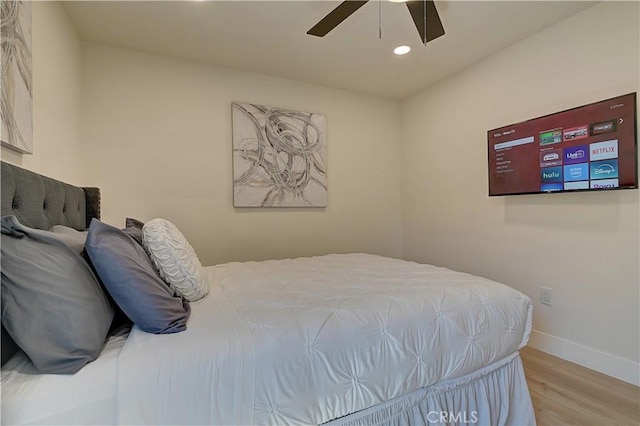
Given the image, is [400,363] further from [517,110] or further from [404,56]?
[404,56]

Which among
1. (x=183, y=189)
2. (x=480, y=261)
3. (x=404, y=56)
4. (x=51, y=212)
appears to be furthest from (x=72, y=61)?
(x=480, y=261)

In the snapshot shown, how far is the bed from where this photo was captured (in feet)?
2.78

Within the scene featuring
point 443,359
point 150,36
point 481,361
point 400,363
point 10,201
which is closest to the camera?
point 10,201

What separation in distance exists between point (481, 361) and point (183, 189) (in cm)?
266

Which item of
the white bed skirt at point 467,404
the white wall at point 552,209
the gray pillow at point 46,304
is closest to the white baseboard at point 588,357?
the white wall at point 552,209

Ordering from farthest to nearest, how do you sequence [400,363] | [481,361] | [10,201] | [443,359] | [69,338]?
[481,361] < [443,359] < [400,363] < [10,201] < [69,338]

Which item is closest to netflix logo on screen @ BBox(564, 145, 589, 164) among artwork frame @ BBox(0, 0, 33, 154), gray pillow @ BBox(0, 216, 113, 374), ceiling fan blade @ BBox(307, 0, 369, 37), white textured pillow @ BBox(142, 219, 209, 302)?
ceiling fan blade @ BBox(307, 0, 369, 37)

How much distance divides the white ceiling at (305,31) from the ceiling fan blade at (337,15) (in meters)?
0.29

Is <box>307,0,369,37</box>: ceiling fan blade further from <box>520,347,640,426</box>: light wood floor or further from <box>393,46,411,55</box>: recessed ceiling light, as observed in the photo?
<box>520,347,640,426</box>: light wood floor

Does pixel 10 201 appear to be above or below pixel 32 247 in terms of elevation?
above

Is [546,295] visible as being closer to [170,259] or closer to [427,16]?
[427,16]

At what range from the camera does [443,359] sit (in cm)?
132

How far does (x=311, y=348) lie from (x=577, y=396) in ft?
6.20

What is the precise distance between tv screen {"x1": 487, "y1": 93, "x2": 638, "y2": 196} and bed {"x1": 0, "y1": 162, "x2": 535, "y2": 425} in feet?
3.93
